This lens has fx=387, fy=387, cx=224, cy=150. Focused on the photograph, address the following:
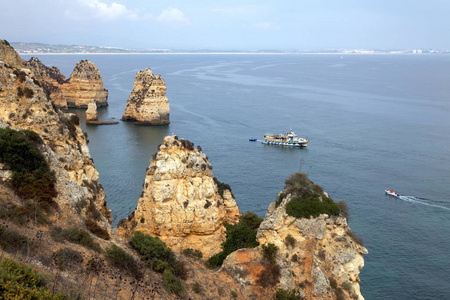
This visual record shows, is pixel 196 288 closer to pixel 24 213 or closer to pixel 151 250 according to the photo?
pixel 151 250

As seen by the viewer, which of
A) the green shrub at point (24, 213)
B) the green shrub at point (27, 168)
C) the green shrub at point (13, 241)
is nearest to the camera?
the green shrub at point (13, 241)

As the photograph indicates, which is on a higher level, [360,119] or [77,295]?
[77,295]

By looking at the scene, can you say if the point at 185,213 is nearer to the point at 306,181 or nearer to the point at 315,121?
the point at 306,181

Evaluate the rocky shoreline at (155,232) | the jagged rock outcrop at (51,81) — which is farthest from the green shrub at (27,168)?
the jagged rock outcrop at (51,81)

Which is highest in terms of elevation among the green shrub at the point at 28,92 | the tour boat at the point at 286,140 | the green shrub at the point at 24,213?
the green shrub at the point at 28,92

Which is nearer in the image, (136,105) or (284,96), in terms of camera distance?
(136,105)

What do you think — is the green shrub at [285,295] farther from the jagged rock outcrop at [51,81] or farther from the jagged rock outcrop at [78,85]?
the jagged rock outcrop at [78,85]

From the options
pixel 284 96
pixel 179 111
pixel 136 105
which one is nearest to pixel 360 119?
pixel 284 96
